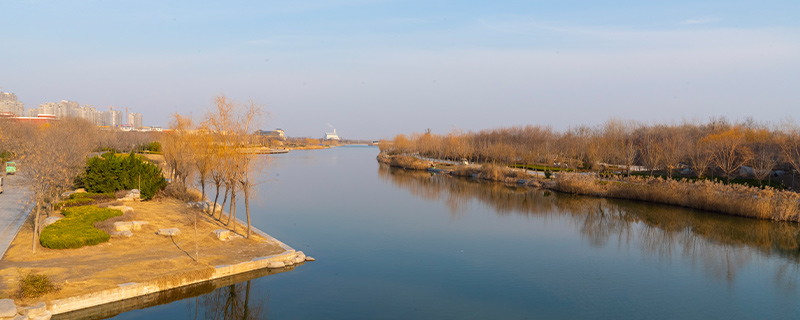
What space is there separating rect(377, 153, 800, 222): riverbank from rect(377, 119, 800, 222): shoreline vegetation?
0.11ft

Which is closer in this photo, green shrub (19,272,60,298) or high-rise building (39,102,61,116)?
green shrub (19,272,60,298)

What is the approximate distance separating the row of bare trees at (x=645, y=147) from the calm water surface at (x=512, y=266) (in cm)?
912

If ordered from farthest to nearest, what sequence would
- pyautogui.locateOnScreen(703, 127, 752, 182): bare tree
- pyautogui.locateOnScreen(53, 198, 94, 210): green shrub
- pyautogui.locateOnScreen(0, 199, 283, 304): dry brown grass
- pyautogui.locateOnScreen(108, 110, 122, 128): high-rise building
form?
1. pyautogui.locateOnScreen(108, 110, 122, 128): high-rise building
2. pyautogui.locateOnScreen(703, 127, 752, 182): bare tree
3. pyautogui.locateOnScreen(53, 198, 94, 210): green shrub
4. pyautogui.locateOnScreen(0, 199, 283, 304): dry brown grass

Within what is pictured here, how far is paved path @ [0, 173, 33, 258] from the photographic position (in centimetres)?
1161

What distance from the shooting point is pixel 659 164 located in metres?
31.8

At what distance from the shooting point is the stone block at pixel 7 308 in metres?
7.08

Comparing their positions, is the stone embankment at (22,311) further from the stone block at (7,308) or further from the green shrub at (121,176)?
the green shrub at (121,176)

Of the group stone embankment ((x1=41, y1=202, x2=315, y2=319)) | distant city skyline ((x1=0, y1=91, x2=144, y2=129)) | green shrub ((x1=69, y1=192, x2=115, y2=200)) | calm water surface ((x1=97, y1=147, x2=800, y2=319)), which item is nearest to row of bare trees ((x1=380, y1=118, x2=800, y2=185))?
calm water surface ((x1=97, y1=147, x2=800, y2=319))

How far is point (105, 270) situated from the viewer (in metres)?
9.44

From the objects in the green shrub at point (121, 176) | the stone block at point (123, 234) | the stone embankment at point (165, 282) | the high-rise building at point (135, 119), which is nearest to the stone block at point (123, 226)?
the stone embankment at point (165, 282)

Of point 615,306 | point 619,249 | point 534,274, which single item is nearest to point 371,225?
point 534,274

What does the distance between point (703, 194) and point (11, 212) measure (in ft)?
87.5

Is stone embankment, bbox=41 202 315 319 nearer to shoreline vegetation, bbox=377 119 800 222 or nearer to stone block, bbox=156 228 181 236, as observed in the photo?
stone block, bbox=156 228 181 236

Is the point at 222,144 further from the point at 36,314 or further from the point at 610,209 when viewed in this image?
the point at 610,209
